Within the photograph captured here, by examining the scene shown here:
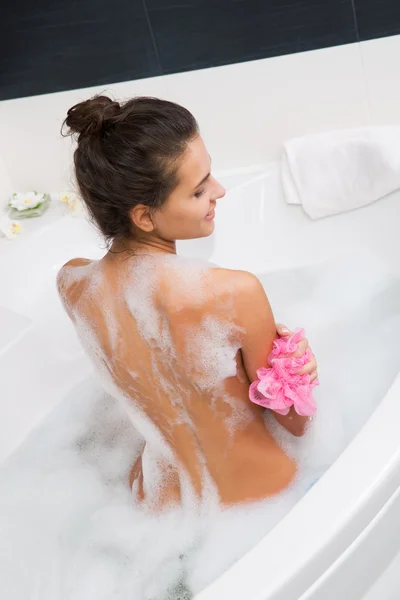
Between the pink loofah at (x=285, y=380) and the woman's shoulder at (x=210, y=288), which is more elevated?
the woman's shoulder at (x=210, y=288)

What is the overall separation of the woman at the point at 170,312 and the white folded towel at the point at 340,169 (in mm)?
1059

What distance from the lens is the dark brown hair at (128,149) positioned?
1309 mm

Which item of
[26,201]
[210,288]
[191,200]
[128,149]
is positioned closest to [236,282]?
[210,288]

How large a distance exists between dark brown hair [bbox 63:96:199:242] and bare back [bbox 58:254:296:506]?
127mm

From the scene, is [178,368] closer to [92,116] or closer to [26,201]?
[92,116]

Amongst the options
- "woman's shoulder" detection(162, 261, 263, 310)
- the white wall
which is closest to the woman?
"woman's shoulder" detection(162, 261, 263, 310)

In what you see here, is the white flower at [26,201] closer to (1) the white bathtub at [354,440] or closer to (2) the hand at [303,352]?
(1) the white bathtub at [354,440]

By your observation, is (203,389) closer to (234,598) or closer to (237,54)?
(234,598)

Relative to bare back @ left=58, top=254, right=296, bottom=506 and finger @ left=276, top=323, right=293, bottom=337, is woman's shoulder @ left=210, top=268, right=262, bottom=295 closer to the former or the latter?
bare back @ left=58, top=254, right=296, bottom=506

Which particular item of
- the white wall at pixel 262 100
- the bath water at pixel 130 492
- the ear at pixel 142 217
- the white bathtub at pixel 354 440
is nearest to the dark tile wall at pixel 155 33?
the white wall at pixel 262 100

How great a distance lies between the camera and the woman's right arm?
1.37 meters

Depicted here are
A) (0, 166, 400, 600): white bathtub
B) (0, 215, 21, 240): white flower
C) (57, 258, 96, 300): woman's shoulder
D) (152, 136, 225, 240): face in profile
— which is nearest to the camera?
(0, 166, 400, 600): white bathtub

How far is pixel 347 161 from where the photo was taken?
2414mm

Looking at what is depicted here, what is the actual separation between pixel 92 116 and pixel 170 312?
1.14 feet
